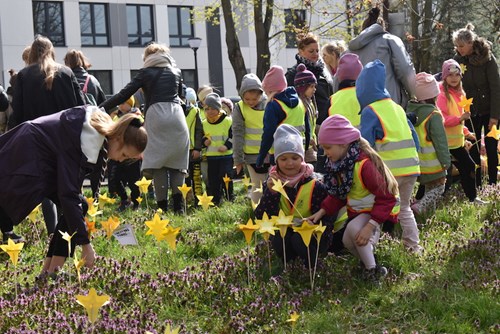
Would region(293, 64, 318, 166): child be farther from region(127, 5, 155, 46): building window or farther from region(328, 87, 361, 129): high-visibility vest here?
region(127, 5, 155, 46): building window

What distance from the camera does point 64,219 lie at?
5.30m

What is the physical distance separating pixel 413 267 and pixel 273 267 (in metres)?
1.02

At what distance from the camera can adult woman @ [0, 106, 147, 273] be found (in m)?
4.91

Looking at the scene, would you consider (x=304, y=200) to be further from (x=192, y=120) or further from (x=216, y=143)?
(x=192, y=120)

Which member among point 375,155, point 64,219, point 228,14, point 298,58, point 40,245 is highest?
point 228,14

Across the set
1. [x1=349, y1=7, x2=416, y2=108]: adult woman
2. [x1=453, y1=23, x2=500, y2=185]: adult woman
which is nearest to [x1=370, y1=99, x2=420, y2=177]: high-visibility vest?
[x1=349, y1=7, x2=416, y2=108]: adult woman

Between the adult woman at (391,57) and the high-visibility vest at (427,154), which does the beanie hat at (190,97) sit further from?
the high-visibility vest at (427,154)

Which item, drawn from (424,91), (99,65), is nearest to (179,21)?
(99,65)

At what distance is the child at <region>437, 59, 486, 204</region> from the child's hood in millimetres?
2664

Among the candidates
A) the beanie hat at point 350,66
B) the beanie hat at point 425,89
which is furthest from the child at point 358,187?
the beanie hat at point 425,89

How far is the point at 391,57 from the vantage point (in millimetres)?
7160

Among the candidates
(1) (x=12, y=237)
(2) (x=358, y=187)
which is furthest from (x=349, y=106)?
(1) (x=12, y=237)

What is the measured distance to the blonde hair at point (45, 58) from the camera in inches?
269

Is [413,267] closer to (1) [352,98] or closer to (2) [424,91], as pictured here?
(1) [352,98]
